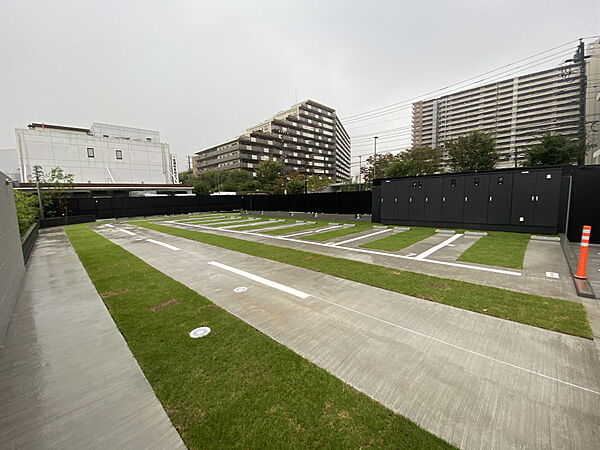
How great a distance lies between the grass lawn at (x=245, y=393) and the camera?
5.89 feet

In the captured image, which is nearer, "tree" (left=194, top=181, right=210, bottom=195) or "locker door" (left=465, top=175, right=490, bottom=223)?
"locker door" (left=465, top=175, right=490, bottom=223)

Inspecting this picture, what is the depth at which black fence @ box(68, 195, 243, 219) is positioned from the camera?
77.5ft

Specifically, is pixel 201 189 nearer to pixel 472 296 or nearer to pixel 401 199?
pixel 401 199

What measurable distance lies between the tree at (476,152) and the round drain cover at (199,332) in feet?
111

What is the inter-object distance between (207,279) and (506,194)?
1201 cm

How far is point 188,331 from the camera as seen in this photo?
10.9 ft

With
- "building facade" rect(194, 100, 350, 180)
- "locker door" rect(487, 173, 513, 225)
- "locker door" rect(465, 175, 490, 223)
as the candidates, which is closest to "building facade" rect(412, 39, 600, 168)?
"building facade" rect(194, 100, 350, 180)

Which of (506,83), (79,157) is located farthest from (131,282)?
(506,83)

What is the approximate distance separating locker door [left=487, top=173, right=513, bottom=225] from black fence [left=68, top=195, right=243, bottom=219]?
2763cm

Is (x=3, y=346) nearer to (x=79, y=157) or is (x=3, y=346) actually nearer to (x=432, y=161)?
(x=432, y=161)

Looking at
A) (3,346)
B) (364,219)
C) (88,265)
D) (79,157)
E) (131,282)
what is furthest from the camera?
(79,157)

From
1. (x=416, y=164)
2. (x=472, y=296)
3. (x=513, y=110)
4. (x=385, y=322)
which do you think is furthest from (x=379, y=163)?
(x=513, y=110)

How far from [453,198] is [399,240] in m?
4.35

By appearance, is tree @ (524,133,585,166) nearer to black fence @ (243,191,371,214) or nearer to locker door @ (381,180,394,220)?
locker door @ (381,180,394,220)
